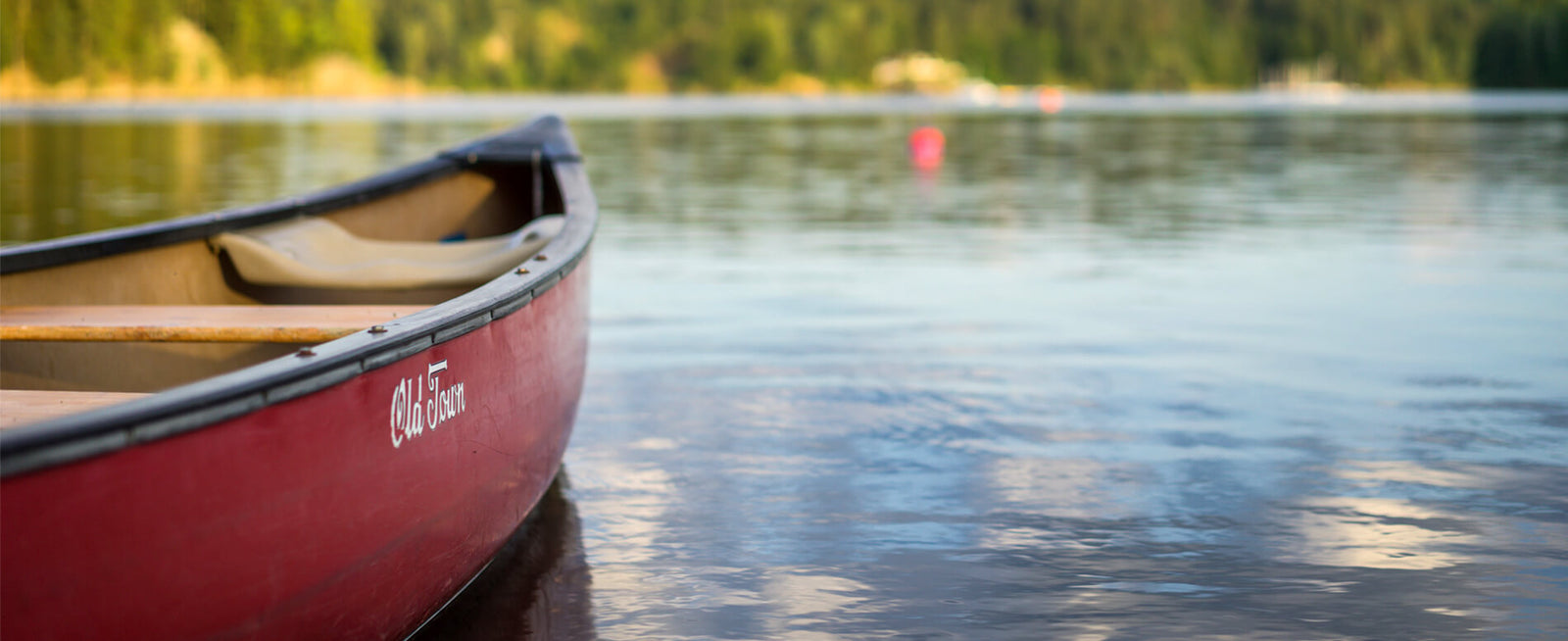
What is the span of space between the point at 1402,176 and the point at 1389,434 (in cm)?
2556

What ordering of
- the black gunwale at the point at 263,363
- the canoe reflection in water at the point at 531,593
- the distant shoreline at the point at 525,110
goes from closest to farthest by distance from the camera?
the black gunwale at the point at 263,363 < the canoe reflection in water at the point at 531,593 < the distant shoreline at the point at 525,110

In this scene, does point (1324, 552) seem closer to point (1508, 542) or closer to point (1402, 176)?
point (1508, 542)

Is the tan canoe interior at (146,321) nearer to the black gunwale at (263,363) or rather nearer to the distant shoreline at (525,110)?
the black gunwale at (263,363)

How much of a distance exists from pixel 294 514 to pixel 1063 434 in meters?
5.15

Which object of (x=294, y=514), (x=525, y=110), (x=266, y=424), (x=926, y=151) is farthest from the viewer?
(x=525, y=110)

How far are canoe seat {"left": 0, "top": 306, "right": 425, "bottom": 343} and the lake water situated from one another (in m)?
1.16

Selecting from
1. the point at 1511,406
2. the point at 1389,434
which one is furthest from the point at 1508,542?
the point at 1511,406

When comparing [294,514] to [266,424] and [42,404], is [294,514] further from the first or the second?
[42,404]

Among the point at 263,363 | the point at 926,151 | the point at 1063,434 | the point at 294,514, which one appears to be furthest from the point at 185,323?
the point at 926,151

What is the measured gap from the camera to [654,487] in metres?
7.67

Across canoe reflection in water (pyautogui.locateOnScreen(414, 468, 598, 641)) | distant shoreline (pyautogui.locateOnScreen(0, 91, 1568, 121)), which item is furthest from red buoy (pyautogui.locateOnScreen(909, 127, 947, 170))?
distant shoreline (pyautogui.locateOnScreen(0, 91, 1568, 121))

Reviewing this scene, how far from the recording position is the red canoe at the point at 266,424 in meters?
3.66

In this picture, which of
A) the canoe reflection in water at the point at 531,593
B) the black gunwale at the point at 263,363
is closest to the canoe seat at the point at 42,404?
the black gunwale at the point at 263,363

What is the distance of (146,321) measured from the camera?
6.26 m
